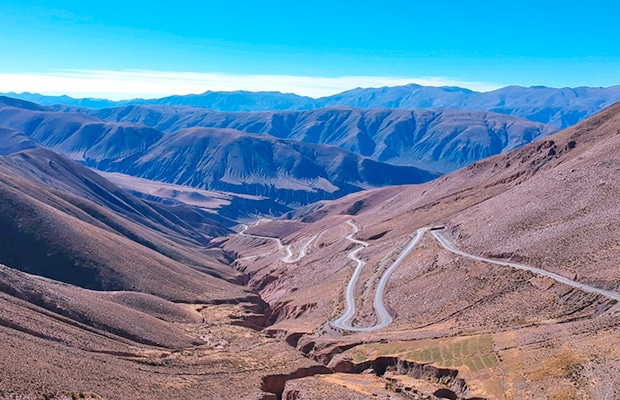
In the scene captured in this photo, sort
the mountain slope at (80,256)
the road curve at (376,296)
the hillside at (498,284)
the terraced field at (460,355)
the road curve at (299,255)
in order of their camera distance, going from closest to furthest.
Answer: the terraced field at (460,355) → the hillside at (498,284) → the road curve at (376,296) → the mountain slope at (80,256) → the road curve at (299,255)

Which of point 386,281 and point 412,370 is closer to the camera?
point 412,370

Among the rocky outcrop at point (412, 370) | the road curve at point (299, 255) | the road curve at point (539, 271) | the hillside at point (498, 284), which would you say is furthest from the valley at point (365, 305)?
the road curve at point (299, 255)

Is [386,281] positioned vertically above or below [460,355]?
below

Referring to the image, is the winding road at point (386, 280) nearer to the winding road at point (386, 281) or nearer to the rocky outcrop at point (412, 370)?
the winding road at point (386, 281)

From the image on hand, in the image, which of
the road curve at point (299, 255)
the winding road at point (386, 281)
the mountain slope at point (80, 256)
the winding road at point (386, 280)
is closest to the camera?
the winding road at point (386, 281)

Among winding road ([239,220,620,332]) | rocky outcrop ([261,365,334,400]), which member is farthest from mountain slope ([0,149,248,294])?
rocky outcrop ([261,365,334,400])

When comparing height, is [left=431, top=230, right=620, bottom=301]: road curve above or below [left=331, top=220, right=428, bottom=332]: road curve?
above

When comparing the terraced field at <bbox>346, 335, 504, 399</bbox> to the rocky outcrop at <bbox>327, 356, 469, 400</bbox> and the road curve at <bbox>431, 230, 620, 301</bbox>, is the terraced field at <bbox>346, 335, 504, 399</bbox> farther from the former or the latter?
the road curve at <bbox>431, 230, 620, 301</bbox>

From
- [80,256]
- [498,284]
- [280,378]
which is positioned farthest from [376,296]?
[80,256]

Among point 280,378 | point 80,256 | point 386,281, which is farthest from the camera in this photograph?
point 80,256

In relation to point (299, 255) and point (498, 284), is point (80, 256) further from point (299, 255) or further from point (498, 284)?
point (498, 284)

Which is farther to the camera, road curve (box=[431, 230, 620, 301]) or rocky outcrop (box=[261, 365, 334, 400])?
road curve (box=[431, 230, 620, 301])
